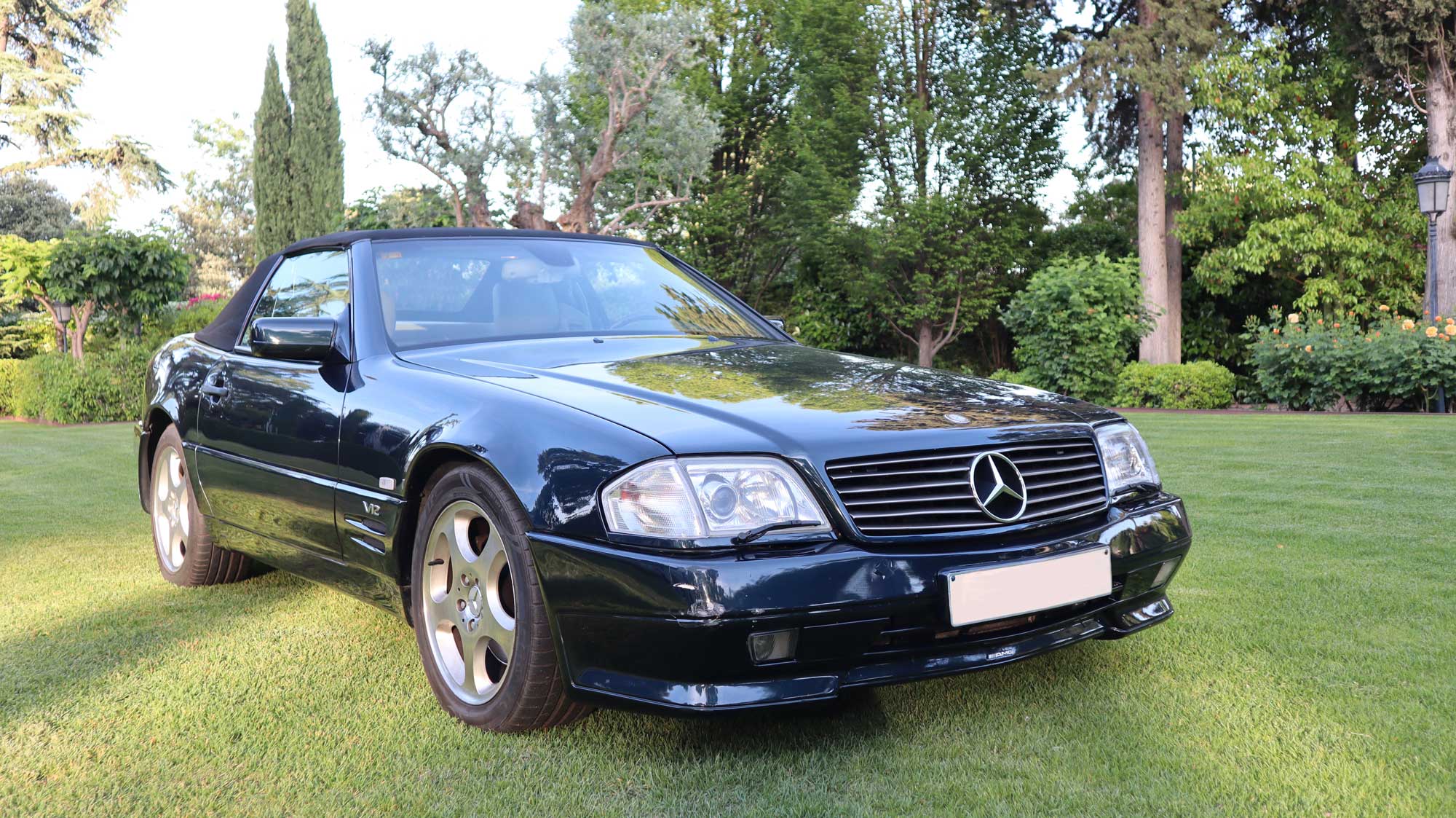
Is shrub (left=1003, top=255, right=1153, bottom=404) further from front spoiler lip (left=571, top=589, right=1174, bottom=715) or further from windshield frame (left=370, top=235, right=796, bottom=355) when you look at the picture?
front spoiler lip (left=571, top=589, right=1174, bottom=715)

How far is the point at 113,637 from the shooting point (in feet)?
12.4

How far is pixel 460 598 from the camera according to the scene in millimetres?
2932

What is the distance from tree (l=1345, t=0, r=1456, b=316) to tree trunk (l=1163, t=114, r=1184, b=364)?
122 inches

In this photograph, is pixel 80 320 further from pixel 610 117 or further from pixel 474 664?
pixel 474 664

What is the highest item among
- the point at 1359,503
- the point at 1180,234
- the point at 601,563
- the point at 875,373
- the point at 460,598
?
the point at 1180,234

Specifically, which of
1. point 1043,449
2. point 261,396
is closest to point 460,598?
point 261,396

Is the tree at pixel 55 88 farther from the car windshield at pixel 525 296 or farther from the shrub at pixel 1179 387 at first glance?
the car windshield at pixel 525 296

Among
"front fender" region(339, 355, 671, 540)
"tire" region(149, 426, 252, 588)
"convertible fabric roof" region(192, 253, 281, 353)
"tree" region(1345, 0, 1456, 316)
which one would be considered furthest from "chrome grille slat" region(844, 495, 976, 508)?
"tree" region(1345, 0, 1456, 316)

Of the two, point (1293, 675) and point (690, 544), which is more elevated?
point (690, 544)

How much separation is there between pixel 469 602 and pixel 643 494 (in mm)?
768

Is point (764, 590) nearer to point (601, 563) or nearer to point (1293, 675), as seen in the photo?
point (601, 563)

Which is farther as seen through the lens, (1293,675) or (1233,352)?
(1233,352)

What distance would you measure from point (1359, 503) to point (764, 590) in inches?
204

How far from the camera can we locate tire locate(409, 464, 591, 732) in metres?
2.62
